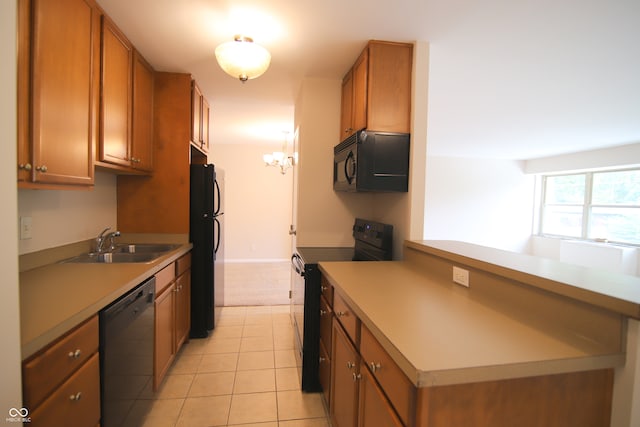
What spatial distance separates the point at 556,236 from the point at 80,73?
850 centimetres

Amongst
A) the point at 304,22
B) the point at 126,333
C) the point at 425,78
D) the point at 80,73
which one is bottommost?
the point at 126,333

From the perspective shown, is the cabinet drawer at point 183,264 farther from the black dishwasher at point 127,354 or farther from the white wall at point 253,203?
the white wall at point 253,203

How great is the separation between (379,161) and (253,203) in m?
4.45

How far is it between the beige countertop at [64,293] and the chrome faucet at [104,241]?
0.40 m

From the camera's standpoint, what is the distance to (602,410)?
0.86m

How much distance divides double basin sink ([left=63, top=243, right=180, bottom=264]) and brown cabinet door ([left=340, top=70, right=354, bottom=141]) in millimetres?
1755

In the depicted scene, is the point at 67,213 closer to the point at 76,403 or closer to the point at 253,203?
the point at 76,403

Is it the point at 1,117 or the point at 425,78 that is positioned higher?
the point at 425,78

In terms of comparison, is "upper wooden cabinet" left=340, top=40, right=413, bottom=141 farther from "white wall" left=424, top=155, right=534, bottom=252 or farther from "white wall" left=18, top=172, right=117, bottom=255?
"white wall" left=424, top=155, right=534, bottom=252

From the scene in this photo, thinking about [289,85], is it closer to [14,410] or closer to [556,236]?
[14,410]

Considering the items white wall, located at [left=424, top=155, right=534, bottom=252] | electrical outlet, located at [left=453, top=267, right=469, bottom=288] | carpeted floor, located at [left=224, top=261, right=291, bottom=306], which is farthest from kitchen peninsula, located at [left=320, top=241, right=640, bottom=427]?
white wall, located at [left=424, top=155, right=534, bottom=252]

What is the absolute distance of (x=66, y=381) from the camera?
1.06 meters

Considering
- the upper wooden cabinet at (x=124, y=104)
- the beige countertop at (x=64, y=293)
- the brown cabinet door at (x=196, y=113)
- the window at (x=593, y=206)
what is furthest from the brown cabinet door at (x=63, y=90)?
the window at (x=593, y=206)

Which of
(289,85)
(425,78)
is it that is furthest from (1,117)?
(289,85)
